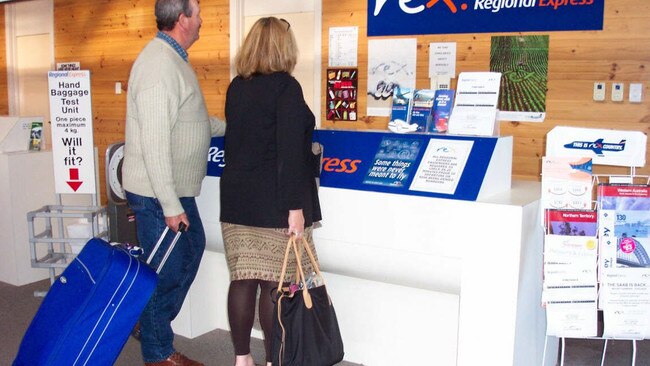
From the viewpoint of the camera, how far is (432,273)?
237 cm

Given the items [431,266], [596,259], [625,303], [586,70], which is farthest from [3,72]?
[625,303]

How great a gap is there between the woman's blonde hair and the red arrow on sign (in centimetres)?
198

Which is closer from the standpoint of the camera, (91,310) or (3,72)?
(91,310)

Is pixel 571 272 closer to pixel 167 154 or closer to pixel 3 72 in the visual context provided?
pixel 167 154

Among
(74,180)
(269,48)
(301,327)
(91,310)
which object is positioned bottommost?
(301,327)

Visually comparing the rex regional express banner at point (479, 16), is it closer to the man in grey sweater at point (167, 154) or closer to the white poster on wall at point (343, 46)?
the white poster on wall at point (343, 46)

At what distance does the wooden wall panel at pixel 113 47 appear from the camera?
5.77 meters

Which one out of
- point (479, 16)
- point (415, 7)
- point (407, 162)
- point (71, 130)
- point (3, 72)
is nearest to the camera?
point (407, 162)

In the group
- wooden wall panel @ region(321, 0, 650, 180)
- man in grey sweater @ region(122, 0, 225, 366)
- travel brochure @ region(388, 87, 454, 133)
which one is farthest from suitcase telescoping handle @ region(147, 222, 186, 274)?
wooden wall panel @ region(321, 0, 650, 180)

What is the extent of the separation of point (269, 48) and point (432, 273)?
1017 millimetres

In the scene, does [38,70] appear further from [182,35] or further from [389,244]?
[389,244]

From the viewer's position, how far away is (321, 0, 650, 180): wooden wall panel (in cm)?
381

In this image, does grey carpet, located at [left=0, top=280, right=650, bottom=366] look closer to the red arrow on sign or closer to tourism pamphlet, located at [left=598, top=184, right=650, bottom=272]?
the red arrow on sign

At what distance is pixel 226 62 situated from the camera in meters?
5.68
